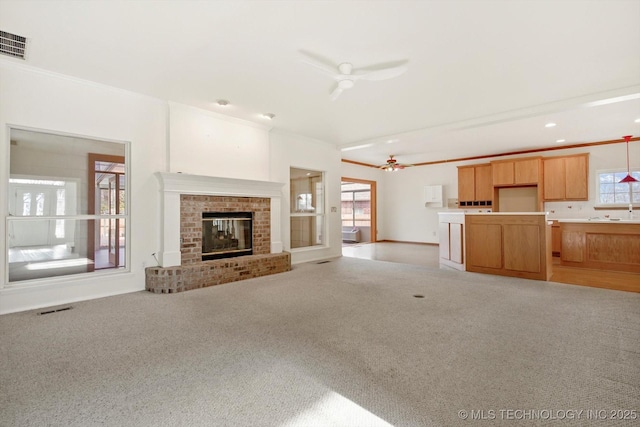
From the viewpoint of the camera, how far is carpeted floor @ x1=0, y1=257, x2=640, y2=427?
1566 millimetres

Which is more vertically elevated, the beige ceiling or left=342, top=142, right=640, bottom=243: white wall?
the beige ceiling

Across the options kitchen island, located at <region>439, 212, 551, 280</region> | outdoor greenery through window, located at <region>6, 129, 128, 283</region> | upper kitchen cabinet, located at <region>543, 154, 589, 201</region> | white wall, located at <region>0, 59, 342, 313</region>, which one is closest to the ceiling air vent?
white wall, located at <region>0, 59, 342, 313</region>

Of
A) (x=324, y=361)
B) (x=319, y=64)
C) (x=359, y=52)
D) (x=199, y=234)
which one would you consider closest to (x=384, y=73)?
(x=359, y=52)

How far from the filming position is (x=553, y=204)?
7430mm

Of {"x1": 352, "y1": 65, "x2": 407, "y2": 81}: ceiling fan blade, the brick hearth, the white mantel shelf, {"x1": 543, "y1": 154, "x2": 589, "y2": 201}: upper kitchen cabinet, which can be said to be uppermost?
{"x1": 352, "y1": 65, "x2": 407, "y2": 81}: ceiling fan blade

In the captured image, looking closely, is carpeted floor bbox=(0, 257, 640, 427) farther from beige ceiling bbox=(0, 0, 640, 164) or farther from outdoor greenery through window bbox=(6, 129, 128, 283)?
beige ceiling bbox=(0, 0, 640, 164)

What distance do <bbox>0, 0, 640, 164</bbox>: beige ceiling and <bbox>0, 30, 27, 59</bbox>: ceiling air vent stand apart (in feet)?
0.24

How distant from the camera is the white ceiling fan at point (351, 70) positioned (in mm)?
3062

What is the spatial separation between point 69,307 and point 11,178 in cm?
157

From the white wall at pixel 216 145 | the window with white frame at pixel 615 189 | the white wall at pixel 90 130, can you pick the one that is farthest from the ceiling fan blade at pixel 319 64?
the window with white frame at pixel 615 189

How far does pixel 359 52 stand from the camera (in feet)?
10.0

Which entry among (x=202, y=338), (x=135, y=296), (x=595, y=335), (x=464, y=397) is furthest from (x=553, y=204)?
(x=135, y=296)

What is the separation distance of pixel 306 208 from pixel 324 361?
4.73 metres

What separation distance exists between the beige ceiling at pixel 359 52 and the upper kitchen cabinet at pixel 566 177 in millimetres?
1918
